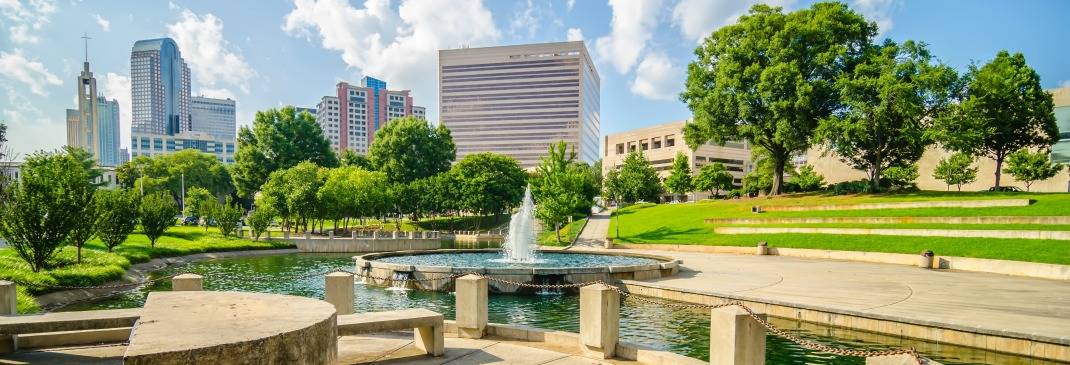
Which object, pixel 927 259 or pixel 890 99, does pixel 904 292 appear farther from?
pixel 890 99

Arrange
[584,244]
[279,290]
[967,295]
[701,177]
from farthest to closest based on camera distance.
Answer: [701,177]
[584,244]
[279,290]
[967,295]

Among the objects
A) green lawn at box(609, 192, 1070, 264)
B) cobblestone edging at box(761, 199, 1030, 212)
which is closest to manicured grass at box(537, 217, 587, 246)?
green lawn at box(609, 192, 1070, 264)

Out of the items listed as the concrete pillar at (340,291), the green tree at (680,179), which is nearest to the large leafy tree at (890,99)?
the green tree at (680,179)

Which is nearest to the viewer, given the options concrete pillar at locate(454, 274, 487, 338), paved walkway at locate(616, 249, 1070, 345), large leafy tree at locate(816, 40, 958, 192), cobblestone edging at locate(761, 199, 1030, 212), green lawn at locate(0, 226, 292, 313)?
concrete pillar at locate(454, 274, 487, 338)

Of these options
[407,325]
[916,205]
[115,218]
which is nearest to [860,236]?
[916,205]

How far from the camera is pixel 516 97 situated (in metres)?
150

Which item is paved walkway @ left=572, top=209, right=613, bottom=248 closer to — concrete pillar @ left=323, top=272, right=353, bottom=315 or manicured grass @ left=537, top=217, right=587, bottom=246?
manicured grass @ left=537, top=217, right=587, bottom=246

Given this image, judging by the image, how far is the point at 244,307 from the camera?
6129 mm

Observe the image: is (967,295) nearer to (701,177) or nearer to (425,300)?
(425,300)

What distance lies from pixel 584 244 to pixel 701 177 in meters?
38.2

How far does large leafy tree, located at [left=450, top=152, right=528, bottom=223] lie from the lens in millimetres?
67625

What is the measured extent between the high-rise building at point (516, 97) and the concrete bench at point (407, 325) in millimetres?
139028

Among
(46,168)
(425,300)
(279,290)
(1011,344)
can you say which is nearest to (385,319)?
(425,300)

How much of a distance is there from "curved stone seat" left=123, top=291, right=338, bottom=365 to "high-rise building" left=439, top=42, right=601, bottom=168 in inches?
5546
